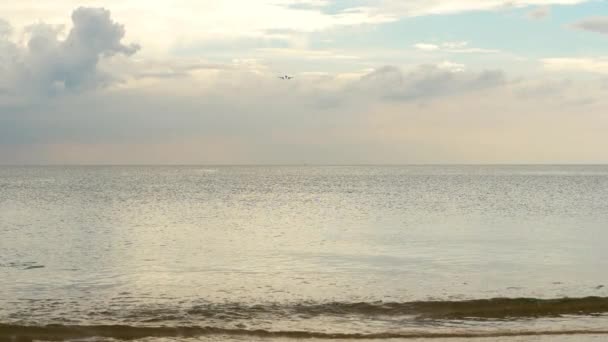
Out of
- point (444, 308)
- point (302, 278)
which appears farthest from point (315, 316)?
point (302, 278)

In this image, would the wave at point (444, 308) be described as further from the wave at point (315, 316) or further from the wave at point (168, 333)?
the wave at point (168, 333)

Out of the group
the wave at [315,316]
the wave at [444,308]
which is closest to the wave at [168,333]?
the wave at [315,316]

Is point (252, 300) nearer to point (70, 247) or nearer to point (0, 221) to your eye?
point (70, 247)

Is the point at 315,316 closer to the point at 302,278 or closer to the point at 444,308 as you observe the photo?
the point at 444,308

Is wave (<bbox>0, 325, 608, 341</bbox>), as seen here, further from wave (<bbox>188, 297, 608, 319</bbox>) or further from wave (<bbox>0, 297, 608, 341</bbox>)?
wave (<bbox>188, 297, 608, 319</bbox>)

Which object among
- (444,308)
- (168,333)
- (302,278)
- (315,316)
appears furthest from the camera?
(302,278)

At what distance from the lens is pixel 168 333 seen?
1864 centimetres

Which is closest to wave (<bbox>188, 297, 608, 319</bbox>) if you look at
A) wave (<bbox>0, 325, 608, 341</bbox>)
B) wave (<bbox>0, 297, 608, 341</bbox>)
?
wave (<bbox>0, 297, 608, 341</bbox>)

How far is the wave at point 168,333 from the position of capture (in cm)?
1794

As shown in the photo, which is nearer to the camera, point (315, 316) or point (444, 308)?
point (315, 316)

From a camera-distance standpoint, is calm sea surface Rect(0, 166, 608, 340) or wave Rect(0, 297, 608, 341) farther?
calm sea surface Rect(0, 166, 608, 340)

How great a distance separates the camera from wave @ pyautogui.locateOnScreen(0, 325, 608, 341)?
17938 millimetres

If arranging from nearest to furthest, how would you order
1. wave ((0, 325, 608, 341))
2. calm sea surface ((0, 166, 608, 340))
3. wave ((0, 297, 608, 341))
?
wave ((0, 325, 608, 341))
wave ((0, 297, 608, 341))
calm sea surface ((0, 166, 608, 340))

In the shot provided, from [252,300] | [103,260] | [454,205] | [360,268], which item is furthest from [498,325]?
[454,205]
